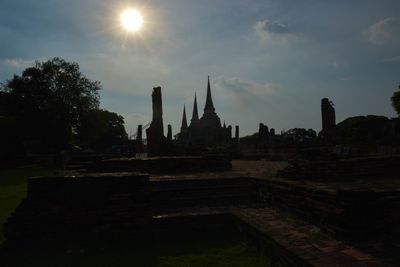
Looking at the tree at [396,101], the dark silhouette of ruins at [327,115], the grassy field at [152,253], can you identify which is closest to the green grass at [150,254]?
the grassy field at [152,253]

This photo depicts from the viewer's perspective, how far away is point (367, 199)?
4039 millimetres

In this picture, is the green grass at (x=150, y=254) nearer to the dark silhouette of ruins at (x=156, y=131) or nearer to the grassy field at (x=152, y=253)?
the grassy field at (x=152, y=253)

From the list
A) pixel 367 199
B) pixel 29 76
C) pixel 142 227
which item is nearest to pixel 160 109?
pixel 142 227

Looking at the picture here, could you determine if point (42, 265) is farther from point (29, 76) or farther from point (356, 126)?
point (29, 76)

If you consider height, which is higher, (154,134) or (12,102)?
(12,102)

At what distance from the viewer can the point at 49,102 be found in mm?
32125

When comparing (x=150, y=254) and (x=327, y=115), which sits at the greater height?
(x=327, y=115)

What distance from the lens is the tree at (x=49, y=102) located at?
3059 cm

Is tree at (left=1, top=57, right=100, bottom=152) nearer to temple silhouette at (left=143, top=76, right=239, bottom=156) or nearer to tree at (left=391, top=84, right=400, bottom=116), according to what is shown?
temple silhouette at (left=143, top=76, right=239, bottom=156)

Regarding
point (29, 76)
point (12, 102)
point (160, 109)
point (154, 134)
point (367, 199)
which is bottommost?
point (367, 199)

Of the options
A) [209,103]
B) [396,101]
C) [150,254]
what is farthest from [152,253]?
[209,103]

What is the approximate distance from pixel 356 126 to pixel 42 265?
29.0 m

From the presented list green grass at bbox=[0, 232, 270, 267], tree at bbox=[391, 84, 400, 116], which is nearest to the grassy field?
green grass at bbox=[0, 232, 270, 267]

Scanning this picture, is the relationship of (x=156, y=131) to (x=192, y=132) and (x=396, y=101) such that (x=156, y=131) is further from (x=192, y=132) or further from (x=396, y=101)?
(x=192, y=132)
